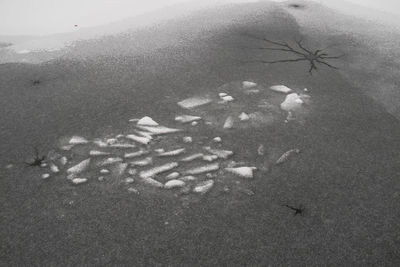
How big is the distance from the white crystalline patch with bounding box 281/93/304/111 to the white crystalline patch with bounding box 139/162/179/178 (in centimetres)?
170

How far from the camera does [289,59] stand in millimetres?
5492

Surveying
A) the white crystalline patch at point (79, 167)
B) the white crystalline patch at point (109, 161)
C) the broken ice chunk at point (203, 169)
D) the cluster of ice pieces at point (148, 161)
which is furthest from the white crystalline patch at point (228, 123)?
the white crystalline patch at point (79, 167)

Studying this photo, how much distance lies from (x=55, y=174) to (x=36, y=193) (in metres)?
0.28

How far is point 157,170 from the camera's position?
3.41m

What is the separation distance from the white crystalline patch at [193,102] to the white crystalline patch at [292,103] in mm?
952

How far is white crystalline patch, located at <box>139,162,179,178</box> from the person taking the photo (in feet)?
11.1

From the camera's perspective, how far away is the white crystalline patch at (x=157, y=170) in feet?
11.1

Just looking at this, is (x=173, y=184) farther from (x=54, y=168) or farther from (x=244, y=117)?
(x=244, y=117)

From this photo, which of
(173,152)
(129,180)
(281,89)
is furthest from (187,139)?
(281,89)

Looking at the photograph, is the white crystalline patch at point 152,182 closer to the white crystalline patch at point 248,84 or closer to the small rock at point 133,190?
the small rock at point 133,190

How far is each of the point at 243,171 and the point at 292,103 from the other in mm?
1475

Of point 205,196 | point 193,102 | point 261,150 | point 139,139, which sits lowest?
point 205,196

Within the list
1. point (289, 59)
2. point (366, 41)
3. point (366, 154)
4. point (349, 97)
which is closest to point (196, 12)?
point (289, 59)

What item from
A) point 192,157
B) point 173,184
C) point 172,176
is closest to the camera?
point 173,184
